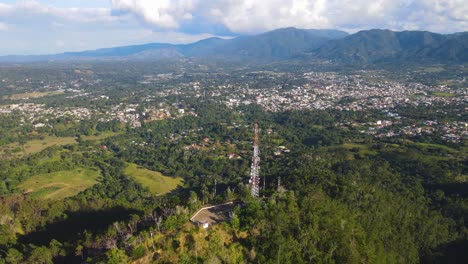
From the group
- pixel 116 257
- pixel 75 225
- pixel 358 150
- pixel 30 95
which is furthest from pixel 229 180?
pixel 30 95

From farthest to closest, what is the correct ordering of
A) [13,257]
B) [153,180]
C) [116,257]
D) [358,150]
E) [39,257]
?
[358,150]
[153,180]
[13,257]
[39,257]
[116,257]

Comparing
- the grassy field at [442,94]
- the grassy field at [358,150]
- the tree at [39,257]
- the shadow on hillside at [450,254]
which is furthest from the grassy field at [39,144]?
the grassy field at [442,94]

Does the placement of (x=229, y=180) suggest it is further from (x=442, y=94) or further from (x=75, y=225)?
(x=442, y=94)

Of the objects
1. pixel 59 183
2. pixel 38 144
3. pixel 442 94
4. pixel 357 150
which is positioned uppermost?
pixel 442 94

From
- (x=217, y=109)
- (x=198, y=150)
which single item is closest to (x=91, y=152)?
(x=198, y=150)

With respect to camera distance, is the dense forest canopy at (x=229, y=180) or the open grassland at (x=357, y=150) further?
the open grassland at (x=357, y=150)

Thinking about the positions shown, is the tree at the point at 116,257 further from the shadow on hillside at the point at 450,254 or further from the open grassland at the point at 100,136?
the open grassland at the point at 100,136

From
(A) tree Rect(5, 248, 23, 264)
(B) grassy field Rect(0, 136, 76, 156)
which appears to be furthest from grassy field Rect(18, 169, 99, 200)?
(A) tree Rect(5, 248, 23, 264)
